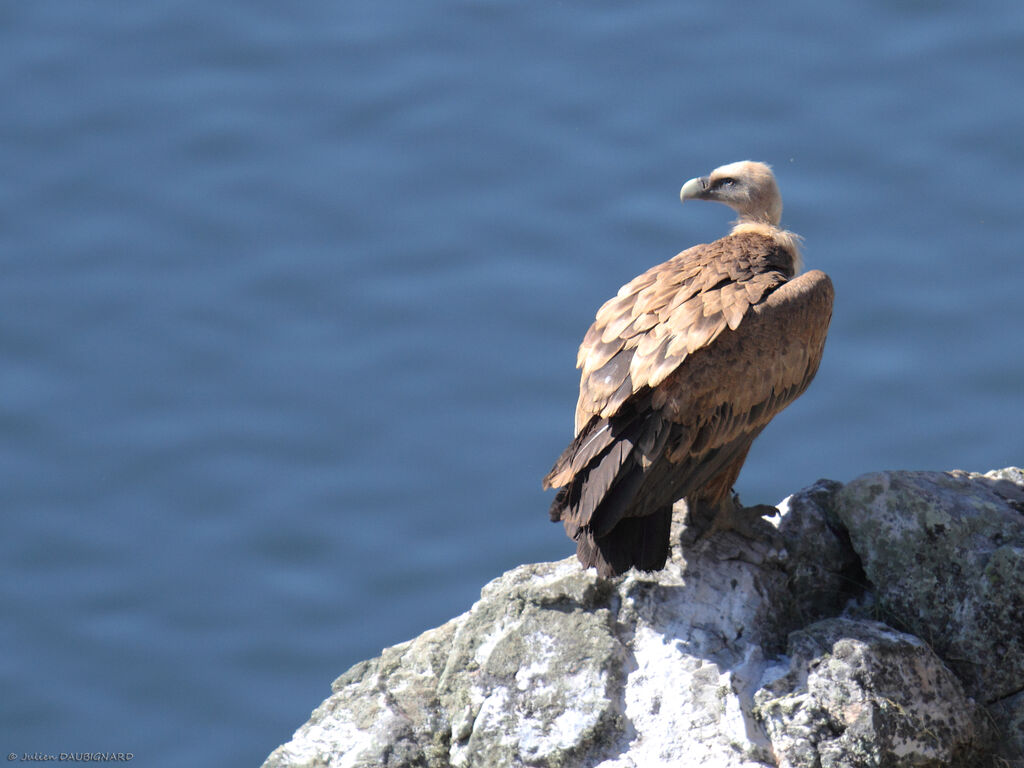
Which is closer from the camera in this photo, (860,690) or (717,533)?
(860,690)

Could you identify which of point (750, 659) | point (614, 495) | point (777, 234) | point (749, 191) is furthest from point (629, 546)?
point (749, 191)

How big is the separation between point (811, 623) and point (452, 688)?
5.04 feet

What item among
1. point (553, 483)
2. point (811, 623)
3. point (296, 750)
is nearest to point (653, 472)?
point (553, 483)

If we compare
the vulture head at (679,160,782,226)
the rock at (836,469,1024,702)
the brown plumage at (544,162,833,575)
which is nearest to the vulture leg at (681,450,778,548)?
the brown plumage at (544,162,833,575)

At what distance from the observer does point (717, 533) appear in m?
6.05

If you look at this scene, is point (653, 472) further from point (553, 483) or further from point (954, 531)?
point (954, 531)

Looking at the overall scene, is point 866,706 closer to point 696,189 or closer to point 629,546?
point 629,546

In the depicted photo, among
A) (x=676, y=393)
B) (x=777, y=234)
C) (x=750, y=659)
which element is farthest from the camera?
(x=777, y=234)

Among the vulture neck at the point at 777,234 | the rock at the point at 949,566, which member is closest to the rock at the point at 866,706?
the rock at the point at 949,566

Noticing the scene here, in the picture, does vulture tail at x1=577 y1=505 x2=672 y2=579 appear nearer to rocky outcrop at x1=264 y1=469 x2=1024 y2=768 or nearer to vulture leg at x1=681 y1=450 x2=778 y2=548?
rocky outcrop at x1=264 y1=469 x2=1024 y2=768

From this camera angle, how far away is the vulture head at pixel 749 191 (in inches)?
287

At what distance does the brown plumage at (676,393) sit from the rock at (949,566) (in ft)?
1.89

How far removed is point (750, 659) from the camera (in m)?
5.45

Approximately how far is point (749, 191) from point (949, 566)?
96.5 inches
